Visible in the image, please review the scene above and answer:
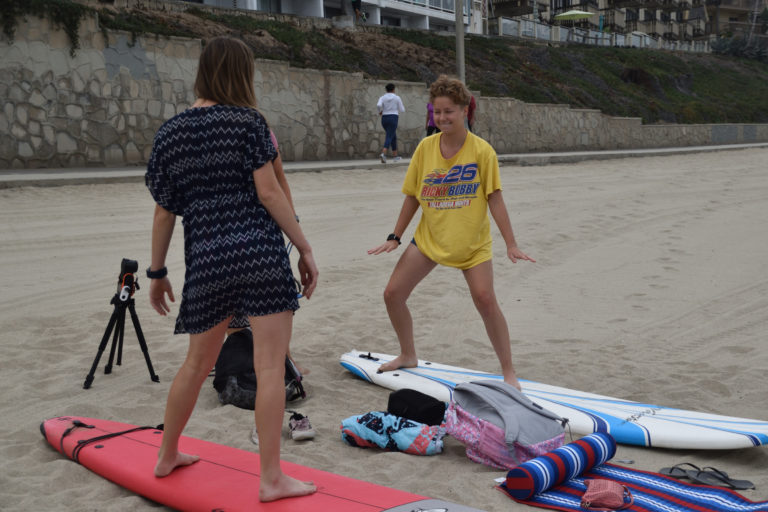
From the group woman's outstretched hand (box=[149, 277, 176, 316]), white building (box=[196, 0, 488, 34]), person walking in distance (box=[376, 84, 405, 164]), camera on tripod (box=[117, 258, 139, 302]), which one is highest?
white building (box=[196, 0, 488, 34])

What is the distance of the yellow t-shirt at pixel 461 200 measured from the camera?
424 centimetres

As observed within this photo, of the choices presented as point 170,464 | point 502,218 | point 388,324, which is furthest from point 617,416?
point 388,324

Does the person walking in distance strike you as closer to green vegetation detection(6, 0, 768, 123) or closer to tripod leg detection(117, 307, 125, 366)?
green vegetation detection(6, 0, 768, 123)

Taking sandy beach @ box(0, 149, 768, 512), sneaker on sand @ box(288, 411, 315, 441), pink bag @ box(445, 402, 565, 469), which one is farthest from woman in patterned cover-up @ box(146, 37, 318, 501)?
pink bag @ box(445, 402, 565, 469)

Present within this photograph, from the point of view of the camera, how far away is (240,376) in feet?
14.4

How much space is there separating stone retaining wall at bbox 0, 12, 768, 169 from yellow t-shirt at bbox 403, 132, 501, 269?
10164mm

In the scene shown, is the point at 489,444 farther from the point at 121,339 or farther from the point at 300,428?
the point at 121,339

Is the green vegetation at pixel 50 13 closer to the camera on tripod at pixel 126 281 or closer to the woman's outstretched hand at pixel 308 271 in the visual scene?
the camera on tripod at pixel 126 281

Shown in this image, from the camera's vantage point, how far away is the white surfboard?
365 centimetres

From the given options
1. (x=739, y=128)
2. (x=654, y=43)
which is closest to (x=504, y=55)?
(x=739, y=128)

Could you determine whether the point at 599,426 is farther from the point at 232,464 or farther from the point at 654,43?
the point at 654,43

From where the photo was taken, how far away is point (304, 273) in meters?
2.91

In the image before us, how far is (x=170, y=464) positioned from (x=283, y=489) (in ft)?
1.98

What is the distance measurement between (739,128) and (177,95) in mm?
25830
